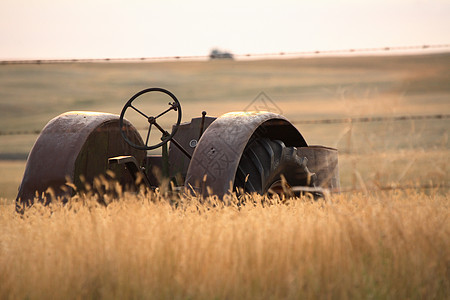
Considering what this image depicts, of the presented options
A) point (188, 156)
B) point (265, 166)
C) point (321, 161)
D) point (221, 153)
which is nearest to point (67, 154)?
point (188, 156)

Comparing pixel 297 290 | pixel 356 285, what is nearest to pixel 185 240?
pixel 297 290

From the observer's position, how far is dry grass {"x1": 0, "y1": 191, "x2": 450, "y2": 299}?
145 inches

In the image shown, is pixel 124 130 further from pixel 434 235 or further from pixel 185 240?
pixel 434 235

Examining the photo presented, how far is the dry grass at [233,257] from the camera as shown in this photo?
145 inches

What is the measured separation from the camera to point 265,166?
566 centimetres

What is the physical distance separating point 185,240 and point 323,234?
0.98 metres

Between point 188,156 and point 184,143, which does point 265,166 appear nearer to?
point 188,156

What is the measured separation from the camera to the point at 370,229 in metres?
4.38

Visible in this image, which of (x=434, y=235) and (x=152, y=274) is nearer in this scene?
(x=152, y=274)

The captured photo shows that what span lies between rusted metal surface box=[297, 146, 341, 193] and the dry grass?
179 cm

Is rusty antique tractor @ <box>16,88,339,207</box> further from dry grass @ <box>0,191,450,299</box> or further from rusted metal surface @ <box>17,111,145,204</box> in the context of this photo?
dry grass @ <box>0,191,450,299</box>

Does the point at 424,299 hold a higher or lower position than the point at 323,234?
lower

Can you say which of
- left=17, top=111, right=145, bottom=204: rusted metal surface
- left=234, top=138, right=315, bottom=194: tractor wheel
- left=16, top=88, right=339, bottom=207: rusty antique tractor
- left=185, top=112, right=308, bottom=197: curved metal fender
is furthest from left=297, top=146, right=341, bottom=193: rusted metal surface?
left=17, top=111, right=145, bottom=204: rusted metal surface

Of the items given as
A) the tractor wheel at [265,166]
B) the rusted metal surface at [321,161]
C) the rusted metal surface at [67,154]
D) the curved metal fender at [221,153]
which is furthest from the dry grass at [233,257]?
the rusted metal surface at [321,161]
